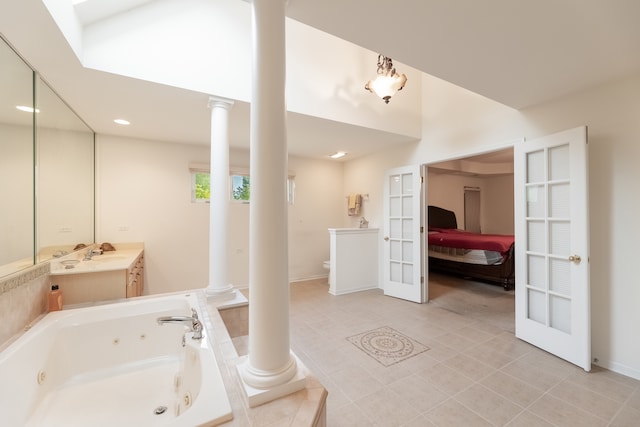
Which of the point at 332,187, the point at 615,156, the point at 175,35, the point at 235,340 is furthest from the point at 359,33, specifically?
the point at 332,187

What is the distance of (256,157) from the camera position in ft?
4.00

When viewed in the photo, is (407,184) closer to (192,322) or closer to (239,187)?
(239,187)

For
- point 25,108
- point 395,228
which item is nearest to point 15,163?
point 25,108

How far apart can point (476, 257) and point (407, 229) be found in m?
1.50

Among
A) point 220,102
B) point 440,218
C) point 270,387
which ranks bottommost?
point 270,387

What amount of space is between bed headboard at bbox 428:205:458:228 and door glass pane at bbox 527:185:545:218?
12.6ft


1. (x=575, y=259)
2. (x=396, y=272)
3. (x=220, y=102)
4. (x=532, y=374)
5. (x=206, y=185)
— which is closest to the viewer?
(x=532, y=374)

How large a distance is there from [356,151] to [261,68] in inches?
137

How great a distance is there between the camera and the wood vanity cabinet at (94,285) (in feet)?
7.52

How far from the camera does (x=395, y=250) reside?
13.4 ft

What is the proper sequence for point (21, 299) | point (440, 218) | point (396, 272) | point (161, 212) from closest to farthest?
1. point (21, 299)
2. point (161, 212)
3. point (396, 272)
4. point (440, 218)

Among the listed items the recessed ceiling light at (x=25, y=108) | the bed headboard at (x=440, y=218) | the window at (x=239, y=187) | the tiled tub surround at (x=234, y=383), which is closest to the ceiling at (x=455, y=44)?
the recessed ceiling light at (x=25, y=108)

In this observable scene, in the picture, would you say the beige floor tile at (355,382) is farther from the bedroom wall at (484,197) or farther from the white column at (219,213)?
the bedroom wall at (484,197)

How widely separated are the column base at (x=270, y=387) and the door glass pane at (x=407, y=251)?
2926 millimetres
